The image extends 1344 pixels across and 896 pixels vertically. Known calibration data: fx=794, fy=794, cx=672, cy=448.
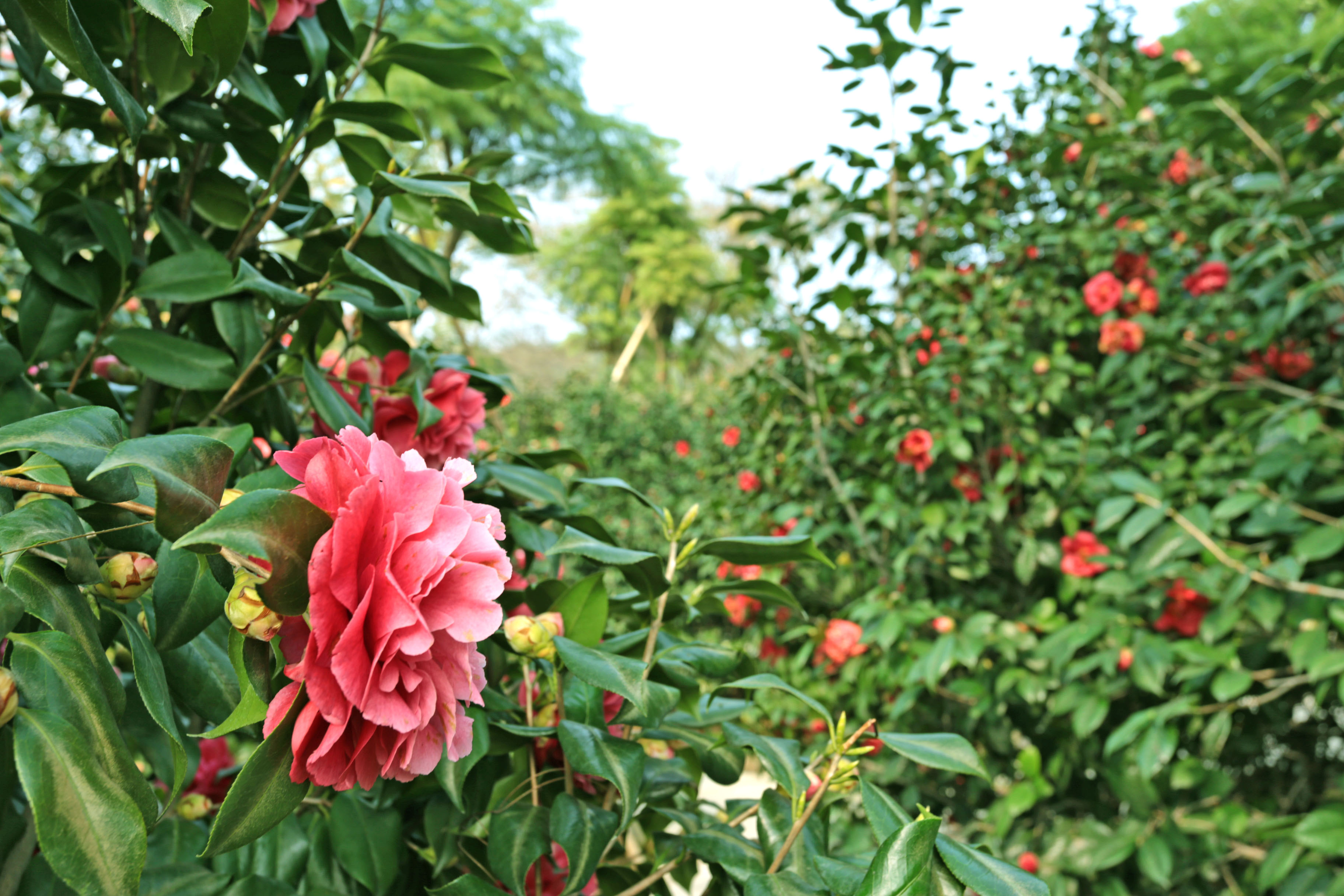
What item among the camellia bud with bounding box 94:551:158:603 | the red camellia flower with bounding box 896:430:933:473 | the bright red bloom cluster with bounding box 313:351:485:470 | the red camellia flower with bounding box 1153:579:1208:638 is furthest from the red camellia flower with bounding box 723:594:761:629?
the camellia bud with bounding box 94:551:158:603

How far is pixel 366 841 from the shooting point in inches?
21.9

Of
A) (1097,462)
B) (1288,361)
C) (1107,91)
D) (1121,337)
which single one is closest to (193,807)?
(1097,462)

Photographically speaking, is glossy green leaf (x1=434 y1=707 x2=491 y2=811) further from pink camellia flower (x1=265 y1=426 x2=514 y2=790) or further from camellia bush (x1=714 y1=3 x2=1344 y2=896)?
camellia bush (x1=714 y1=3 x2=1344 y2=896)

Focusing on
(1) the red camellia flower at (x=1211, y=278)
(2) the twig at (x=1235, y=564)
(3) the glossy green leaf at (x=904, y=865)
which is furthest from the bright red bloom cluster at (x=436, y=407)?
(1) the red camellia flower at (x=1211, y=278)

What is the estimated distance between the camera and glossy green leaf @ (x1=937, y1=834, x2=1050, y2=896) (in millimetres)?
412

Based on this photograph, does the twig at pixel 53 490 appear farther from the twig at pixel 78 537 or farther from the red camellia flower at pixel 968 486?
the red camellia flower at pixel 968 486

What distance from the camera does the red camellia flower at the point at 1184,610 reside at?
1461 mm

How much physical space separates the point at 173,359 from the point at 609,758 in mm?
479

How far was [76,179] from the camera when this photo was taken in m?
0.74

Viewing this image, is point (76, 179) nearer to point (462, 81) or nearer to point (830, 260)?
point (462, 81)

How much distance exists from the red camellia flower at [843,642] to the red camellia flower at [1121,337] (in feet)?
2.68

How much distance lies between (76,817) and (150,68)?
57 centimetres

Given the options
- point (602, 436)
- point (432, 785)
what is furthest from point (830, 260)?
point (602, 436)

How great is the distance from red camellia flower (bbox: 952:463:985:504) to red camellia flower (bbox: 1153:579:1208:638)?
398mm
